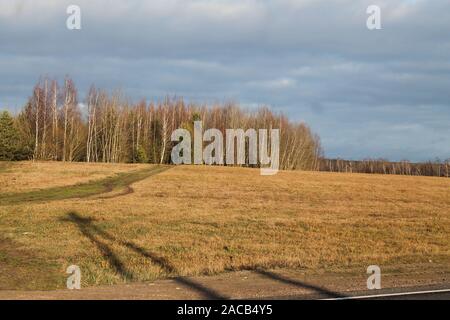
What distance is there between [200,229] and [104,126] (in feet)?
256

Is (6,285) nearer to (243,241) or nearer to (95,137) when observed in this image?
(243,241)

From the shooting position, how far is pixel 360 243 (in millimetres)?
26219

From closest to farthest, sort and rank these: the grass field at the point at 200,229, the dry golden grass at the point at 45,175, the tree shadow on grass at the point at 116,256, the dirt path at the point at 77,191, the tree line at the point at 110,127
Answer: the tree shadow on grass at the point at 116,256
the grass field at the point at 200,229
the dirt path at the point at 77,191
the dry golden grass at the point at 45,175
the tree line at the point at 110,127

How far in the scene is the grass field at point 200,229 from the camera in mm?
19719

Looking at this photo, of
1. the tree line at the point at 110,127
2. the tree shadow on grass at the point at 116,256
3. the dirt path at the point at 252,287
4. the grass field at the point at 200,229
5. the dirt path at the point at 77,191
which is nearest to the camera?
the dirt path at the point at 252,287

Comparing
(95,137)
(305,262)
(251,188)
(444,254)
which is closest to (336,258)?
(305,262)

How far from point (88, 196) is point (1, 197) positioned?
679cm

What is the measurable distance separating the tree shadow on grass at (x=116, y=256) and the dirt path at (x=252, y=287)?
3 cm

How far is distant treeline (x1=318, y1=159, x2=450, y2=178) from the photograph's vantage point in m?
137

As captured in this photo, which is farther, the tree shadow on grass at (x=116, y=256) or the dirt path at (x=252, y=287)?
the tree shadow on grass at (x=116, y=256)

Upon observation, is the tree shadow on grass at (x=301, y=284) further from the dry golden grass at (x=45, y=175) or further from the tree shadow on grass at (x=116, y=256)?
the dry golden grass at (x=45, y=175)

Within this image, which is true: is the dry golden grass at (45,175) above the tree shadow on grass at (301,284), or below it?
above

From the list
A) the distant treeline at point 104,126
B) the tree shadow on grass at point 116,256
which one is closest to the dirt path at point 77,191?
the tree shadow on grass at point 116,256
